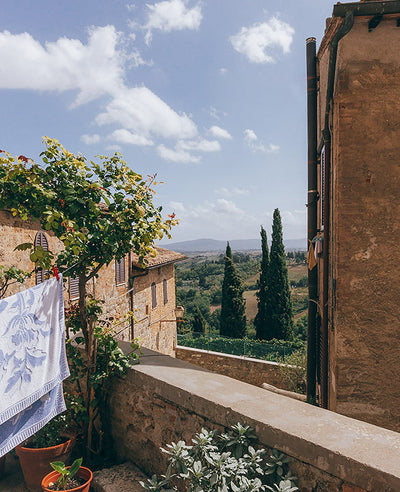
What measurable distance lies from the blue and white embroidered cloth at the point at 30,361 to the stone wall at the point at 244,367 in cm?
1091

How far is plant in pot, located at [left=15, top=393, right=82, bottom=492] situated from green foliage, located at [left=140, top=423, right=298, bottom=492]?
1462 millimetres

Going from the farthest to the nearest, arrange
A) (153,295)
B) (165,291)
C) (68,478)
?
(165,291) → (153,295) → (68,478)

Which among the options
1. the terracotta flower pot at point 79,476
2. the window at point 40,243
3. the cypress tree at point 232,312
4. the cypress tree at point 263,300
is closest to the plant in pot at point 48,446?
the terracotta flower pot at point 79,476

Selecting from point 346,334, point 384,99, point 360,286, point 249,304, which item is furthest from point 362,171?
point 249,304

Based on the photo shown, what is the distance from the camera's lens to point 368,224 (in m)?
4.79

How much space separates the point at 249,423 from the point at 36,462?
235 cm

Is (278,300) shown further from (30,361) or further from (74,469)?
(30,361)

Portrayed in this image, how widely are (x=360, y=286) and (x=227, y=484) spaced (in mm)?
3376

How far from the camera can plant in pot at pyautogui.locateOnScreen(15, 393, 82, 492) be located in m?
3.48

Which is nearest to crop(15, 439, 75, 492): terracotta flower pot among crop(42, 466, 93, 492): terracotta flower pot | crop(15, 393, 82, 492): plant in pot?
crop(15, 393, 82, 492): plant in pot

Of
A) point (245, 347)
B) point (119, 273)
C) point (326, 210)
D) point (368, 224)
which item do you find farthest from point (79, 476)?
point (245, 347)

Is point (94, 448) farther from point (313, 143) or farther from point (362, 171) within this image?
point (313, 143)

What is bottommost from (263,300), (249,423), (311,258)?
(263,300)

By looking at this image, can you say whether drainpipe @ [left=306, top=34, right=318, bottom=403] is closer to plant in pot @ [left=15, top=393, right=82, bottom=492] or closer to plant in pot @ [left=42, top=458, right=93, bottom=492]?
plant in pot @ [left=15, top=393, right=82, bottom=492]
